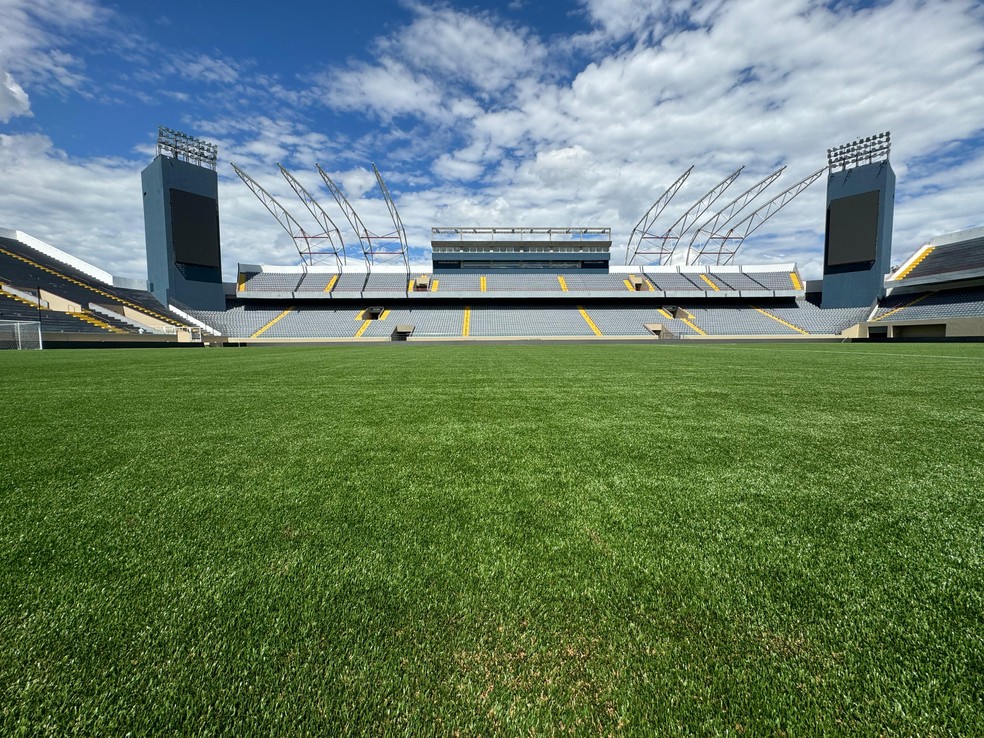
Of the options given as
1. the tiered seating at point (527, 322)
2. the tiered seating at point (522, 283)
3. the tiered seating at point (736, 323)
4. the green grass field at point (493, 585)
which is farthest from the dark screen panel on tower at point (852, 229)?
the green grass field at point (493, 585)

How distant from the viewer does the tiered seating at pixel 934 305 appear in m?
24.9

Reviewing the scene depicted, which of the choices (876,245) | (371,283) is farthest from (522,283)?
(876,245)

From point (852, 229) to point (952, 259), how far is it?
243 inches

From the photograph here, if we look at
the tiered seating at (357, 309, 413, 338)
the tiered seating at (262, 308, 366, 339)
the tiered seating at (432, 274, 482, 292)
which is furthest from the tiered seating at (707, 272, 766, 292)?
the tiered seating at (262, 308, 366, 339)

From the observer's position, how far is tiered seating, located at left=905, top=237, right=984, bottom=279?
1062 inches

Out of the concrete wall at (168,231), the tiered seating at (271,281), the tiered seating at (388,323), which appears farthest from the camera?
the tiered seating at (271,281)

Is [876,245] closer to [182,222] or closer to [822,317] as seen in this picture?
[822,317]

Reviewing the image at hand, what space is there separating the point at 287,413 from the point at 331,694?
342 centimetres

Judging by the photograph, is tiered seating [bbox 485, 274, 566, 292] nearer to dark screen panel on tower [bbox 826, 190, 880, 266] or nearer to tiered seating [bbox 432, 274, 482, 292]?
tiered seating [bbox 432, 274, 482, 292]

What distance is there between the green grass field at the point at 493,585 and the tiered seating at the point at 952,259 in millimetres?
37461

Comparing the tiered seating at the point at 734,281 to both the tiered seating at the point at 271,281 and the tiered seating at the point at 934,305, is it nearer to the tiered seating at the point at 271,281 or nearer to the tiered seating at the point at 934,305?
the tiered seating at the point at 934,305

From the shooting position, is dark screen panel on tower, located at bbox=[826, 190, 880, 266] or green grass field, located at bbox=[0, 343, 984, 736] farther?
dark screen panel on tower, located at bbox=[826, 190, 880, 266]

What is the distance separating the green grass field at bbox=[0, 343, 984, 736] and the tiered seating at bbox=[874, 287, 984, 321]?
33702 mm

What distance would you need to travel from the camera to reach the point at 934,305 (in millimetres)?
27234
